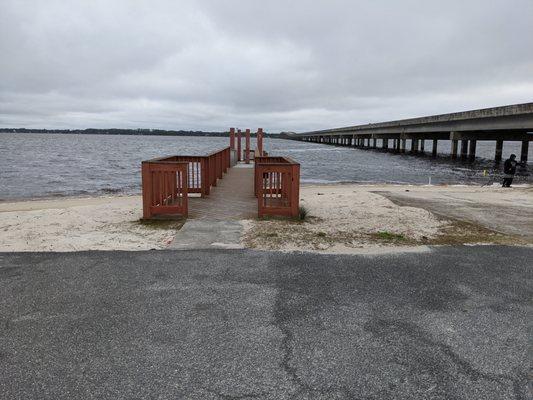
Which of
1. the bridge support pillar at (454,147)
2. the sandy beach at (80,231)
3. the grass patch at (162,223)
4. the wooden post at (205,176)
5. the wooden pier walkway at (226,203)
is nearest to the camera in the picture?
the sandy beach at (80,231)

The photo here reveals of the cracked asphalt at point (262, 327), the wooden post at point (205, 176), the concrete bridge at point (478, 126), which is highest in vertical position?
the concrete bridge at point (478, 126)

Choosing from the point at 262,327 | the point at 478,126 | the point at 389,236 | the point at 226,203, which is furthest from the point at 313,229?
the point at 478,126

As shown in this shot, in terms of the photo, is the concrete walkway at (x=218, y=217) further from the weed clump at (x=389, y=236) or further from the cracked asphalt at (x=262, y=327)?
the weed clump at (x=389, y=236)

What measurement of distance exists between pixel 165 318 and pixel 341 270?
2472mm

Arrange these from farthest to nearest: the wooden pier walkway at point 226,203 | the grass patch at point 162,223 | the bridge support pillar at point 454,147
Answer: the bridge support pillar at point 454,147
the wooden pier walkway at point 226,203
the grass patch at point 162,223

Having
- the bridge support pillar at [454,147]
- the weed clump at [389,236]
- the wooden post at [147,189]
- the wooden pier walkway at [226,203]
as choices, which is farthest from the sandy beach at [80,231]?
the bridge support pillar at [454,147]

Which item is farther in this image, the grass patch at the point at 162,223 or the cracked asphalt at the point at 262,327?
the grass patch at the point at 162,223

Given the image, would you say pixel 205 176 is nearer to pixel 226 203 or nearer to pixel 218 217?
pixel 226 203

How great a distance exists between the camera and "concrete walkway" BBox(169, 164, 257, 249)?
23.2ft

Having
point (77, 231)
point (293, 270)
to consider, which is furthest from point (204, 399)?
point (77, 231)

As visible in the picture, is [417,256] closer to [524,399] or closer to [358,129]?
[524,399]

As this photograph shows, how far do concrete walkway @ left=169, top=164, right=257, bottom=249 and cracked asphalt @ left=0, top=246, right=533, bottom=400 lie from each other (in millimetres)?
874

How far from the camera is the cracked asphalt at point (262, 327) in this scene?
3.23m

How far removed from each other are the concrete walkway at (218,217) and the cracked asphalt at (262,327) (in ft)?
2.87
